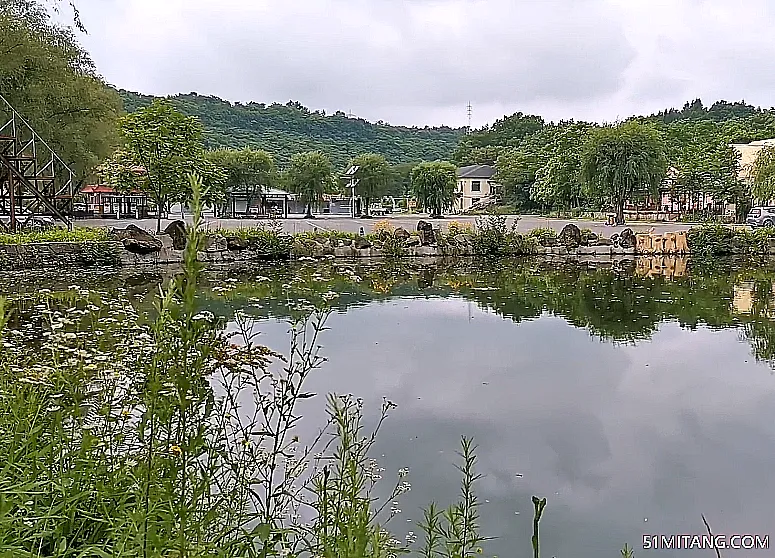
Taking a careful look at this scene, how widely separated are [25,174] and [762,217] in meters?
21.9

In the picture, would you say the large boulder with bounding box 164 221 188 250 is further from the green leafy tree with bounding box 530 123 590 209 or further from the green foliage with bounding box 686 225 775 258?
the green leafy tree with bounding box 530 123 590 209

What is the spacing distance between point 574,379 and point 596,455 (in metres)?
1.94

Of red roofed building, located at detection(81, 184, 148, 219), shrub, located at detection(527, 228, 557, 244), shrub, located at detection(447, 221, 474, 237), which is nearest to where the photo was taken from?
shrub, located at detection(447, 221, 474, 237)

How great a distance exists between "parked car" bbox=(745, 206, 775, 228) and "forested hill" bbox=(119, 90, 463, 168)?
77.3 ft

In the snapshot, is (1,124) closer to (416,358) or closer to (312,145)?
(416,358)

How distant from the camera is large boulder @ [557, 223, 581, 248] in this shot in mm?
18812

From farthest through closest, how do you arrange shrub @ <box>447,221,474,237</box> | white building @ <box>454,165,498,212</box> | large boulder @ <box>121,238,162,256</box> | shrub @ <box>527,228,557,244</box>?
white building @ <box>454,165,498,212</box> < shrub @ <box>527,228,557,244</box> < shrub @ <box>447,221,474,237</box> < large boulder @ <box>121,238,162,256</box>

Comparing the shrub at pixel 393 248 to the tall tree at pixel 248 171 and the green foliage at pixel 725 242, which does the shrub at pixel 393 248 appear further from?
the tall tree at pixel 248 171

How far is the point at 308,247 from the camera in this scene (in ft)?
55.8

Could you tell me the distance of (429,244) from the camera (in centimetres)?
1820

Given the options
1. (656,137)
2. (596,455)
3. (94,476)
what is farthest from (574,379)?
(656,137)

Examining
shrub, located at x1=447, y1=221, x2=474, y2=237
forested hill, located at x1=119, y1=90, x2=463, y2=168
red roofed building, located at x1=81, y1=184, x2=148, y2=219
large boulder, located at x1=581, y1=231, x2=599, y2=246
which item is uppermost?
forested hill, located at x1=119, y1=90, x2=463, y2=168

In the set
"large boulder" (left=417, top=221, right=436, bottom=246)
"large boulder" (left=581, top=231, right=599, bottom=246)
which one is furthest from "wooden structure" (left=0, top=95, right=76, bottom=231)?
"large boulder" (left=581, top=231, right=599, bottom=246)

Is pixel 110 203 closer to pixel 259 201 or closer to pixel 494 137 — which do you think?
pixel 259 201
